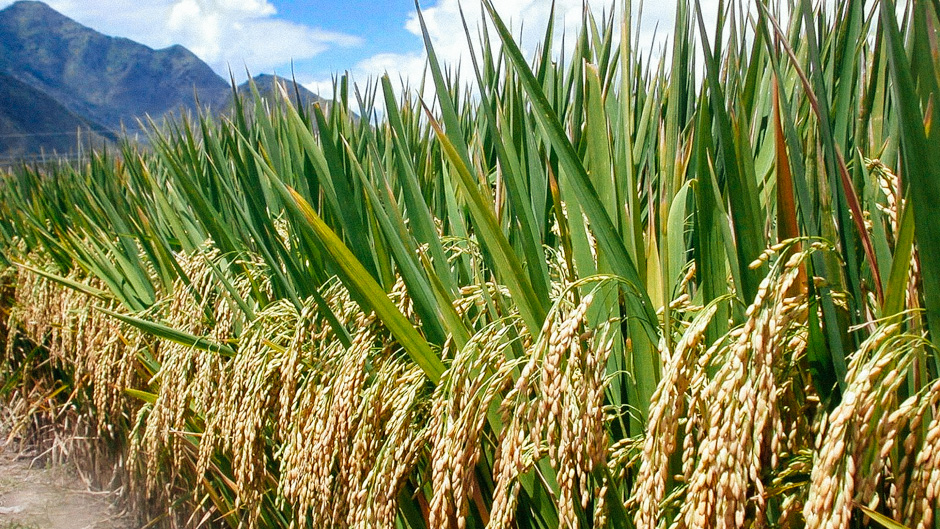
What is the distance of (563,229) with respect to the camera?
49.0 inches

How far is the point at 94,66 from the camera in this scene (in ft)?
130

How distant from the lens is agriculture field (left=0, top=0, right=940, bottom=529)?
0.77 meters

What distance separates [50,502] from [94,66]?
4178cm

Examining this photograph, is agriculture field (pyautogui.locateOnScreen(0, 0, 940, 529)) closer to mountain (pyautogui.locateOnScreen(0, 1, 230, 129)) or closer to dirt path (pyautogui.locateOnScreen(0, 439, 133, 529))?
dirt path (pyautogui.locateOnScreen(0, 439, 133, 529))

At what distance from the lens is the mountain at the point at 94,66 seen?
120ft

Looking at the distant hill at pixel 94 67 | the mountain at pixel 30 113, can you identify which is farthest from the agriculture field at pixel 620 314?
the distant hill at pixel 94 67

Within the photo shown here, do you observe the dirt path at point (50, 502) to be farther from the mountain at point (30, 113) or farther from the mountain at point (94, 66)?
the mountain at point (94, 66)

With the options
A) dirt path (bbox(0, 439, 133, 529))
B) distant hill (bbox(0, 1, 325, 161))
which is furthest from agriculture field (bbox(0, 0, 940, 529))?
distant hill (bbox(0, 1, 325, 161))

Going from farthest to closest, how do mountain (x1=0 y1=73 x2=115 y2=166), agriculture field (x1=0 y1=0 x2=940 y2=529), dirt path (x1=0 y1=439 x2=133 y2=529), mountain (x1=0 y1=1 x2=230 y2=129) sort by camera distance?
mountain (x1=0 y1=1 x2=230 y2=129), mountain (x1=0 y1=73 x2=115 y2=166), dirt path (x1=0 y1=439 x2=133 y2=529), agriculture field (x1=0 y1=0 x2=940 y2=529)

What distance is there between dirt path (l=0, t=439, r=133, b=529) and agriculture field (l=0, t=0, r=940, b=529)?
1975mm

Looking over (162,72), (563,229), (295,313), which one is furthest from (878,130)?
(162,72)

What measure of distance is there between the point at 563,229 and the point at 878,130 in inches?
20.9

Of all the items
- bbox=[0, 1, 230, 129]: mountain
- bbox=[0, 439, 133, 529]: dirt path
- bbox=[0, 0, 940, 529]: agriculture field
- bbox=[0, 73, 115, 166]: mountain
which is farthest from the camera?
bbox=[0, 1, 230, 129]: mountain

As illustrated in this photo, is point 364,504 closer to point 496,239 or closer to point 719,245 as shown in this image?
point 496,239
